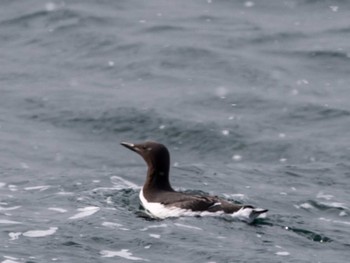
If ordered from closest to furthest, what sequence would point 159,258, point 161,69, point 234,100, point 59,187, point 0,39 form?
point 159,258, point 59,187, point 234,100, point 161,69, point 0,39

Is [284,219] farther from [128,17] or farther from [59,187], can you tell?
[128,17]

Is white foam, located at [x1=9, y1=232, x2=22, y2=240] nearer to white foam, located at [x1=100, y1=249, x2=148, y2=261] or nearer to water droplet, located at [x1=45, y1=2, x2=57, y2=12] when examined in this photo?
white foam, located at [x1=100, y1=249, x2=148, y2=261]

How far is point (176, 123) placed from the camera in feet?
66.6

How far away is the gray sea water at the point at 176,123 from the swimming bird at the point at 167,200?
0.54 ft

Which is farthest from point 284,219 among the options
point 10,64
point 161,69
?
point 10,64

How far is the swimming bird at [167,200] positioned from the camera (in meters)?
14.5

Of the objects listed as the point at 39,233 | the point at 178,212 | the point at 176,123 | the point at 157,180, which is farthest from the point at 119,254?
the point at 176,123

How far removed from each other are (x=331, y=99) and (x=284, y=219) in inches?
266

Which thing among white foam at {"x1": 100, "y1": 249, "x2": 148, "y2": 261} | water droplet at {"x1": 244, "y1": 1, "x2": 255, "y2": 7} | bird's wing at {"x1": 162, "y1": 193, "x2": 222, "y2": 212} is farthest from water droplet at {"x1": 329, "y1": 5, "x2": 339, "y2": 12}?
white foam at {"x1": 100, "y1": 249, "x2": 148, "y2": 261}

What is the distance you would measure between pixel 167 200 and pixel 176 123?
5104mm

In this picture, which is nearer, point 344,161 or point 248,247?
point 248,247

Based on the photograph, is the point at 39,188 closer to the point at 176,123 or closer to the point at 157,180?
the point at 157,180

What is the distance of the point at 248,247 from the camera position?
1328 centimetres

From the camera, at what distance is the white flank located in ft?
47.3
